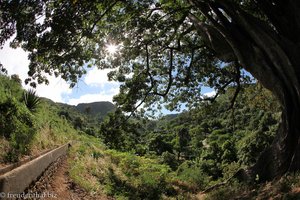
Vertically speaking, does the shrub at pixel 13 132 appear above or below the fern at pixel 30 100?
below

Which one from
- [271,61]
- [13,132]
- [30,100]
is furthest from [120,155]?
[271,61]

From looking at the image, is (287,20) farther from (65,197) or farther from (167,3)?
(65,197)

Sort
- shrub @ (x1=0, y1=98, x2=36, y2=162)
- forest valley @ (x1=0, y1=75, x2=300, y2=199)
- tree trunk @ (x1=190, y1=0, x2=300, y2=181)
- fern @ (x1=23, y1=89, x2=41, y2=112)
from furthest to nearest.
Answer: fern @ (x1=23, y1=89, x2=41, y2=112), forest valley @ (x1=0, y1=75, x2=300, y2=199), shrub @ (x1=0, y1=98, x2=36, y2=162), tree trunk @ (x1=190, y1=0, x2=300, y2=181)

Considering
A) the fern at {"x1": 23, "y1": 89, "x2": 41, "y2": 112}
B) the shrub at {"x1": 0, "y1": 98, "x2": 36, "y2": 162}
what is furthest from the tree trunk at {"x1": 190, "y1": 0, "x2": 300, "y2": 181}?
the fern at {"x1": 23, "y1": 89, "x2": 41, "y2": 112}

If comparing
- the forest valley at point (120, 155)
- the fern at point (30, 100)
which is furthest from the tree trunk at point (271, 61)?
A: the fern at point (30, 100)

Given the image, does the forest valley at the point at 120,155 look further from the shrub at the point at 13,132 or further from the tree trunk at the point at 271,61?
the tree trunk at the point at 271,61

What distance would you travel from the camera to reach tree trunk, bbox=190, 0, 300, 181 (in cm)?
846

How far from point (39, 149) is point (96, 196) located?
3.99m

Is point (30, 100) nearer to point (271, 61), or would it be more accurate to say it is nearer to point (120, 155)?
point (120, 155)

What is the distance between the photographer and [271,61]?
8859 mm

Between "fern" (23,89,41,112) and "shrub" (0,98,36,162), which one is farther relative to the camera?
"fern" (23,89,41,112)

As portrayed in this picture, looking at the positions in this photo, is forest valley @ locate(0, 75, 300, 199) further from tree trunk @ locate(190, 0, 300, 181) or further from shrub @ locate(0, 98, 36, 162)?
tree trunk @ locate(190, 0, 300, 181)

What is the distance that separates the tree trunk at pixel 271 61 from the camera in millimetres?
8461

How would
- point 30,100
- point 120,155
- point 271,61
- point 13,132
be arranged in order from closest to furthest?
point 271,61 → point 13,132 → point 30,100 → point 120,155
